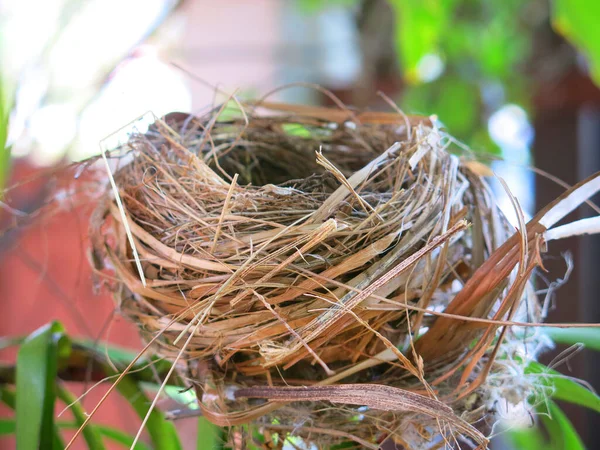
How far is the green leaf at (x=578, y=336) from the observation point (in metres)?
0.33

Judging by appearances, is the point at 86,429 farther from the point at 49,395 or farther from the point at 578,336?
the point at 578,336

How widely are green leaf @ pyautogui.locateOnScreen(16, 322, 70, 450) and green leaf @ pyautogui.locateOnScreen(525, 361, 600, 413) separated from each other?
0.25 meters

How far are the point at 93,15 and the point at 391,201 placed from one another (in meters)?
0.69

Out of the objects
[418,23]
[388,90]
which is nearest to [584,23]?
[418,23]

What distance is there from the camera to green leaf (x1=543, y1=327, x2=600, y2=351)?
331 mm

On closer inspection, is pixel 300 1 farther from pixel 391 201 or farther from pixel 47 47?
Result: pixel 391 201

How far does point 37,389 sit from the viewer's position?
11.6 inches

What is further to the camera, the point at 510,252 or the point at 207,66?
the point at 207,66

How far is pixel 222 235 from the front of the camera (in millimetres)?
238

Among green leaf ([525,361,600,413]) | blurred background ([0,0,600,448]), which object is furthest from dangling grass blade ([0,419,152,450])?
green leaf ([525,361,600,413])

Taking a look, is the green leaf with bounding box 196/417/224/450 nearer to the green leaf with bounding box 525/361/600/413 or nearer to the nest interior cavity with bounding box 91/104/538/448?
the nest interior cavity with bounding box 91/104/538/448

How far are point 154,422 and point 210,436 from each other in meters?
0.06

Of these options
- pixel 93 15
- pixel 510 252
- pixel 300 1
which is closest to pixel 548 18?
pixel 300 1

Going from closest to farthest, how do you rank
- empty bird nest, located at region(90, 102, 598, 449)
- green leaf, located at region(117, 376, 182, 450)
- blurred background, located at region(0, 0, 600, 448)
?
empty bird nest, located at region(90, 102, 598, 449) → green leaf, located at region(117, 376, 182, 450) → blurred background, located at region(0, 0, 600, 448)
